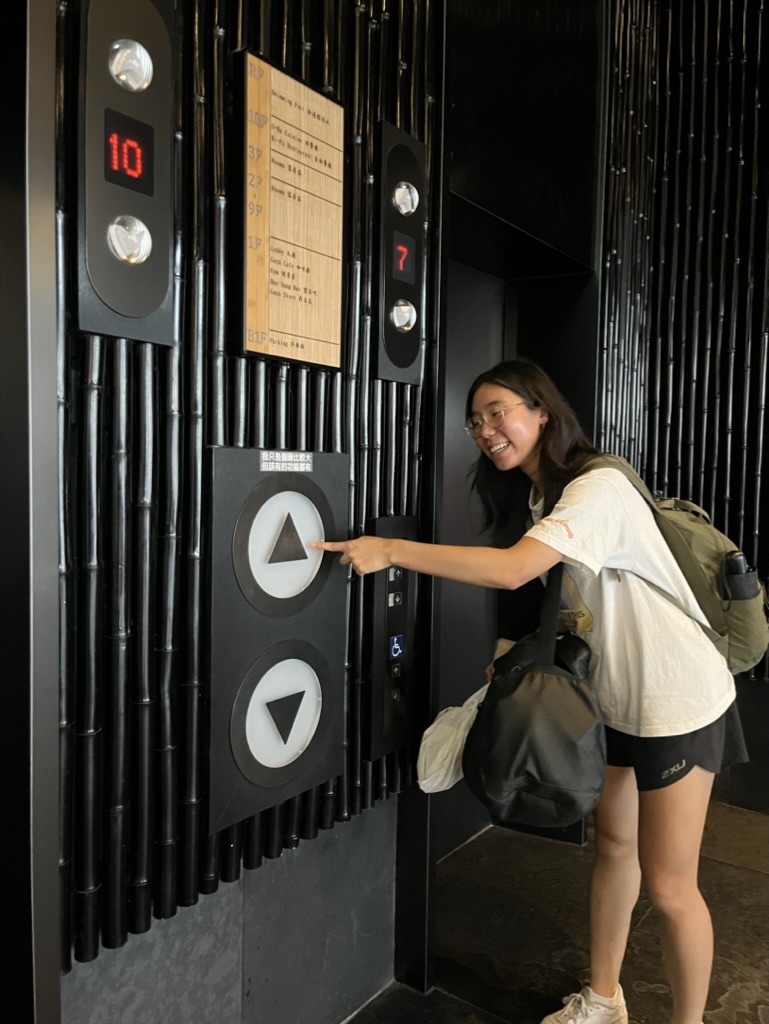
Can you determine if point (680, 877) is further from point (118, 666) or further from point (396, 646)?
point (118, 666)

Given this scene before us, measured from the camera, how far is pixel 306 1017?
1.98 m

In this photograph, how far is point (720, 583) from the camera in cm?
191

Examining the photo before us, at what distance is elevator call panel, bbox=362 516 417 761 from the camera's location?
6.38 ft

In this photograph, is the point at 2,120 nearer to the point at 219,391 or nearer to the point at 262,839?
the point at 219,391

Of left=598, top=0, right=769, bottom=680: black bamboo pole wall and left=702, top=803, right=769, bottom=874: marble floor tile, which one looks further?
left=598, top=0, right=769, bottom=680: black bamboo pole wall

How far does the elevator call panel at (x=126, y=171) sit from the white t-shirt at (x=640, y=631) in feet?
2.98

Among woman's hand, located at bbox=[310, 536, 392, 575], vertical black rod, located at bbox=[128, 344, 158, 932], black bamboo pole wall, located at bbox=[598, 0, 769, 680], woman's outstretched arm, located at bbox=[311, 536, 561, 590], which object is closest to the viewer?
vertical black rod, located at bbox=[128, 344, 158, 932]

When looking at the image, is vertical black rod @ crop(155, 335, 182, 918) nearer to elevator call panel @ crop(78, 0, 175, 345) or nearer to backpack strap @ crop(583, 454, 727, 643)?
elevator call panel @ crop(78, 0, 175, 345)

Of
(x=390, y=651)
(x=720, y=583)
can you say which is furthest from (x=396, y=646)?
(x=720, y=583)

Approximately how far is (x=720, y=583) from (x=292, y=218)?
131 cm

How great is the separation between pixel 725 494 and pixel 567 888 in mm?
1851

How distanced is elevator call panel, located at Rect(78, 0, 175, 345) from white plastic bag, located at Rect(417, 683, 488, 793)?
3.75 feet

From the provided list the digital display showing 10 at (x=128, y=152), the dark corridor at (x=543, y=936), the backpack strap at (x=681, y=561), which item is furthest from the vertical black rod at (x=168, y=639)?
the dark corridor at (x=543, y=936)

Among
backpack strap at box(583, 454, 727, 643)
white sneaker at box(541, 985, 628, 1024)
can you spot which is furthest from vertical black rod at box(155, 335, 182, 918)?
white sneaker at box(541, 985, 628, 1024)
